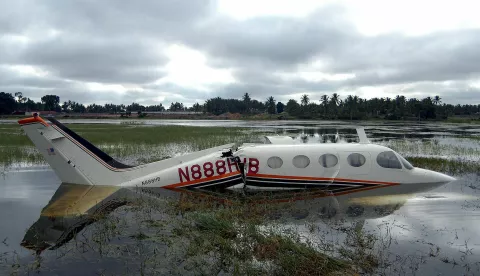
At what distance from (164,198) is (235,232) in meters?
4.59

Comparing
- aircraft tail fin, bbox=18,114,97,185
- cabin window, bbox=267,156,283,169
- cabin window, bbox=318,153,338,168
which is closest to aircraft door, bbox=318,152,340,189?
cabin window, bbox=318,153,338,168

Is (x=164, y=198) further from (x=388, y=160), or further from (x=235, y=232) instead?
(x=388, y=160)

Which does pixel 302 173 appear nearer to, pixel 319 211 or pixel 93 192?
pixel 319 211

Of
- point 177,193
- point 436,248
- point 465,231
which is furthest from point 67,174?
point 465,231

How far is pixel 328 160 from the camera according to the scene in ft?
46.4

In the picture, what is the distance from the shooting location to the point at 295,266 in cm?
703

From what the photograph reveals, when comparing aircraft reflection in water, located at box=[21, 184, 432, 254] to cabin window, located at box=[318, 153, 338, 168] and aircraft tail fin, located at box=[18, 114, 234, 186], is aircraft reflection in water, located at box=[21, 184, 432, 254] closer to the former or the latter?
aircraft tail fin, located at box=[18, 114, 234, 186]

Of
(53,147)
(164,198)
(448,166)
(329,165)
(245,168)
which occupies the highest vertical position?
(53,147)

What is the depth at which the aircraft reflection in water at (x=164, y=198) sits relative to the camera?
9961 mm

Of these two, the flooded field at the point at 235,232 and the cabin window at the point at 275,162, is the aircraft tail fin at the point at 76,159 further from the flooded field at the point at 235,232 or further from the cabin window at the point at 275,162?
the cabin window at the point at 275,162

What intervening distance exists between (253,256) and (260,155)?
6542 mm

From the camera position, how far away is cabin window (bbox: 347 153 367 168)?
14.2m

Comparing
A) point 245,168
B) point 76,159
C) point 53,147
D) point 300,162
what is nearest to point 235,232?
point 245,168

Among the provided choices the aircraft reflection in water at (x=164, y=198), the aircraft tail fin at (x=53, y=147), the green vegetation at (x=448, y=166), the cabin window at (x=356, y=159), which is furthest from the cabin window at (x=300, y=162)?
the green vegetation at (x=448, y=166)
